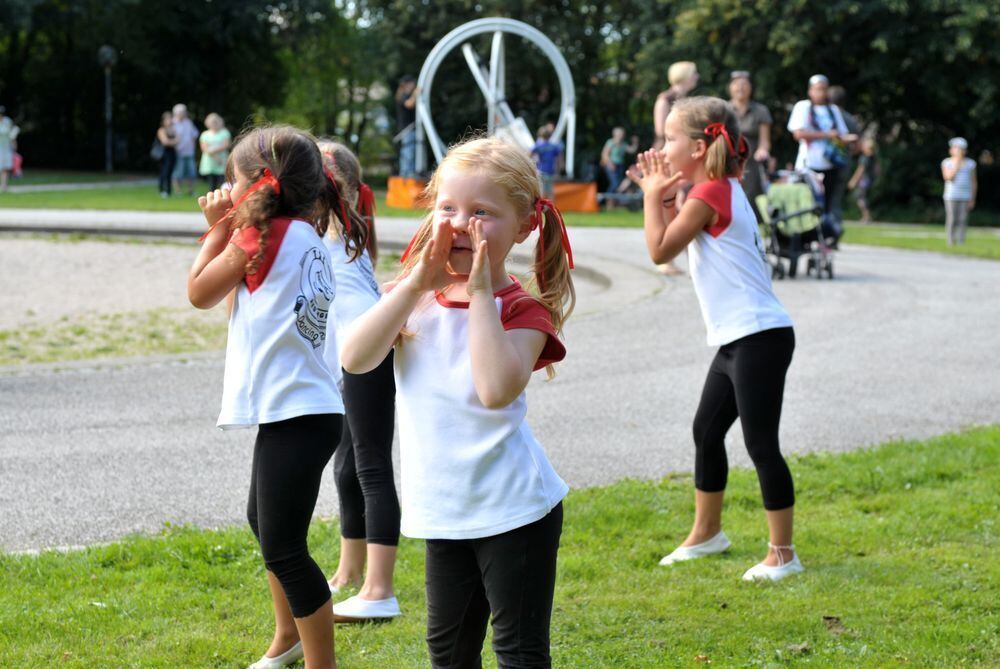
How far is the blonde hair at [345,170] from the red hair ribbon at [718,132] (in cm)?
123

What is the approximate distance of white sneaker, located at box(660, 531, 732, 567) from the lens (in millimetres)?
4727

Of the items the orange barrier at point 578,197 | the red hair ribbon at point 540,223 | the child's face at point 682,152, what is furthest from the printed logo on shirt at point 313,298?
the orange barrier at point 578,197

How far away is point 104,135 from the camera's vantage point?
45.9 metres

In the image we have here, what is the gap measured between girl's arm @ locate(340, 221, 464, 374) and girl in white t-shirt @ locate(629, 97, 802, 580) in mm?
1884

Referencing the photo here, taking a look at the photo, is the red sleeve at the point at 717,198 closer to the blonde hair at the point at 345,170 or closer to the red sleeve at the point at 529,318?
the blonde hair at the point at 345,170

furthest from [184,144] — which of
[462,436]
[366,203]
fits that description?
[462,436]

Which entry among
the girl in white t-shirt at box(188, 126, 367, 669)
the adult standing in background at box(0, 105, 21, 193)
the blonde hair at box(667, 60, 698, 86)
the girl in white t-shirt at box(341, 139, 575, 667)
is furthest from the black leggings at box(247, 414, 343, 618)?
the adult standing in background at box(0, 105, 21, 193)

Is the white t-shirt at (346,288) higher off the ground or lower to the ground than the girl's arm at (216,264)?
lower

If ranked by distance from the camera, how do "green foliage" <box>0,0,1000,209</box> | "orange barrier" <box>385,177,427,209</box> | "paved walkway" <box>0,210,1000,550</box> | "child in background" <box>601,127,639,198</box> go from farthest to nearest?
"child in background" <box>601,127,639,198</box>, "green foliage" <box>0,0,1000,209</box>, "orange barrier" <box>385,177,427,209</box>, "paved walkway" <box>0,210,1000,550</box>

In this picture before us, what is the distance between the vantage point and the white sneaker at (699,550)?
4727mm

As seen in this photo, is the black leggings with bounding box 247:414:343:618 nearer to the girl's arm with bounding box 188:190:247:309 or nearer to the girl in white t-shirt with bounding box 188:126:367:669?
the girl in white t-shirt with bounding box 188:126:367:669

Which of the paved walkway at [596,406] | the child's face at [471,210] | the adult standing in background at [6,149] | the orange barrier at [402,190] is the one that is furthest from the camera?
the adult standing in background at [6,149]

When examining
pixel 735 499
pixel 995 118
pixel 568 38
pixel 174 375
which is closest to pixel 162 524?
pixel 735 499

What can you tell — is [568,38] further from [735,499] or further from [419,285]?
[419,285]
